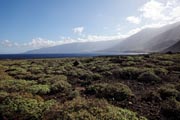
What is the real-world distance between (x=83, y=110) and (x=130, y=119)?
205cm

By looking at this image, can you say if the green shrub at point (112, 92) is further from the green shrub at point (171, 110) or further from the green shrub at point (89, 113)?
the green shrub at point (89, 113)

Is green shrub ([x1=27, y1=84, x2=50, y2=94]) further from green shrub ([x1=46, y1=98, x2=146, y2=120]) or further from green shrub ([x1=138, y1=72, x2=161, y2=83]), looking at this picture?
green shrub ([x1=138, y1=72, x2=161, y2=83])

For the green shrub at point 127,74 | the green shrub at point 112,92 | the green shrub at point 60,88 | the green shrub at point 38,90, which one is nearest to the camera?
the green shrub at point 112,92

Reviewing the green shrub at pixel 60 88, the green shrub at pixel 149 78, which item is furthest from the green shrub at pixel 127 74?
the green shrub at pixel 60 88

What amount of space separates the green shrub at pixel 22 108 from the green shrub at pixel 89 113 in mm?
824

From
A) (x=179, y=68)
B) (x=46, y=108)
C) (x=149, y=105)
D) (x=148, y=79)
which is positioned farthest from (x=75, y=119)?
(x=179, y=68)

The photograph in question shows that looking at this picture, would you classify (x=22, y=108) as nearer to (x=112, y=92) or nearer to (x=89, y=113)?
(x=89, y=113)

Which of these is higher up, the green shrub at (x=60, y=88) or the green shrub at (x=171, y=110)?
the green shrub at (x=60, y=88)

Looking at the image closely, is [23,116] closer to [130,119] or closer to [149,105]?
[130,119]

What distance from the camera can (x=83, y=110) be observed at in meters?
8.55

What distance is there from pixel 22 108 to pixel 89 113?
3.42 metres

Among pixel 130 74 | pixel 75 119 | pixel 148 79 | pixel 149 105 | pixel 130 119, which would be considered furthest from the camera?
pixel 130 74

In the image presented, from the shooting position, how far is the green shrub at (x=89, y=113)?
8.06 meters

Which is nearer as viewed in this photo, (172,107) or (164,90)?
(172,107)
